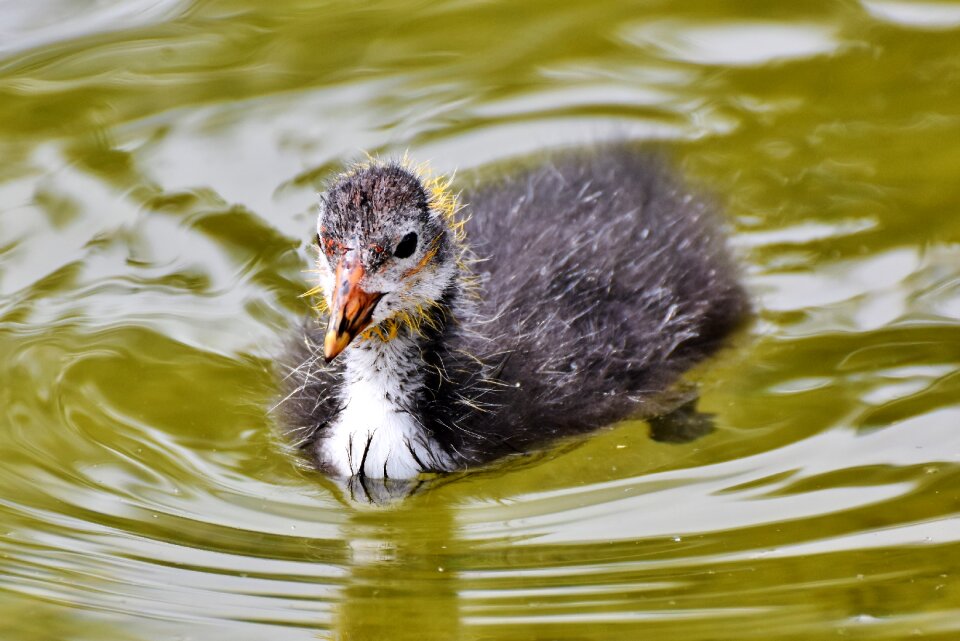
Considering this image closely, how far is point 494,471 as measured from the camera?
5.32m

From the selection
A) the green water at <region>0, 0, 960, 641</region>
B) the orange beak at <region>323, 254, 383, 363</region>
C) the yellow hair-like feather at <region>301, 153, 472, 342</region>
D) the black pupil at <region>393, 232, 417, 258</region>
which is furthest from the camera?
the yellow hair-like feather at <region>301, 153, 472, 342</region>

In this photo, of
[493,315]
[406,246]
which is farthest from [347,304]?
[493,315]

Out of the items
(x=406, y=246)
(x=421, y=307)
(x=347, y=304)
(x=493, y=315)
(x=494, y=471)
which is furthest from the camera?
(x=493, y=315)

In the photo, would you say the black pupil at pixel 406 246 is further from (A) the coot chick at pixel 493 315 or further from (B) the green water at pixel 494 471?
(B) the green water at pixel 494 471

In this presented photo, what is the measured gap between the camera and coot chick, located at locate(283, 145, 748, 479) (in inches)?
197

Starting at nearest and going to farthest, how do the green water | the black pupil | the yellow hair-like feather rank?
the green water, the black pupil, the yellow hair-like feather

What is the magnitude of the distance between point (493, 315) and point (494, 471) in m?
0.64

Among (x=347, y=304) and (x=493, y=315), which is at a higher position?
(x=347, y=304)

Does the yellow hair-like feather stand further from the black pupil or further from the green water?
the green water

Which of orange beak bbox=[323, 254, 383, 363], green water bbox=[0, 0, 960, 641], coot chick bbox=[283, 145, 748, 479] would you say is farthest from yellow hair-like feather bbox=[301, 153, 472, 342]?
green water bbox=[0, 0, 960, 641]

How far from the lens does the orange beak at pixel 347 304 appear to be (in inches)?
188

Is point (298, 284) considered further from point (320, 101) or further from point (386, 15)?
point (386, 15)

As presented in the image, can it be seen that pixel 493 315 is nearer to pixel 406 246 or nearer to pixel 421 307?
pixel 421 307

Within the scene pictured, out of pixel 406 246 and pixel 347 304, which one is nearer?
pixel 347 304
